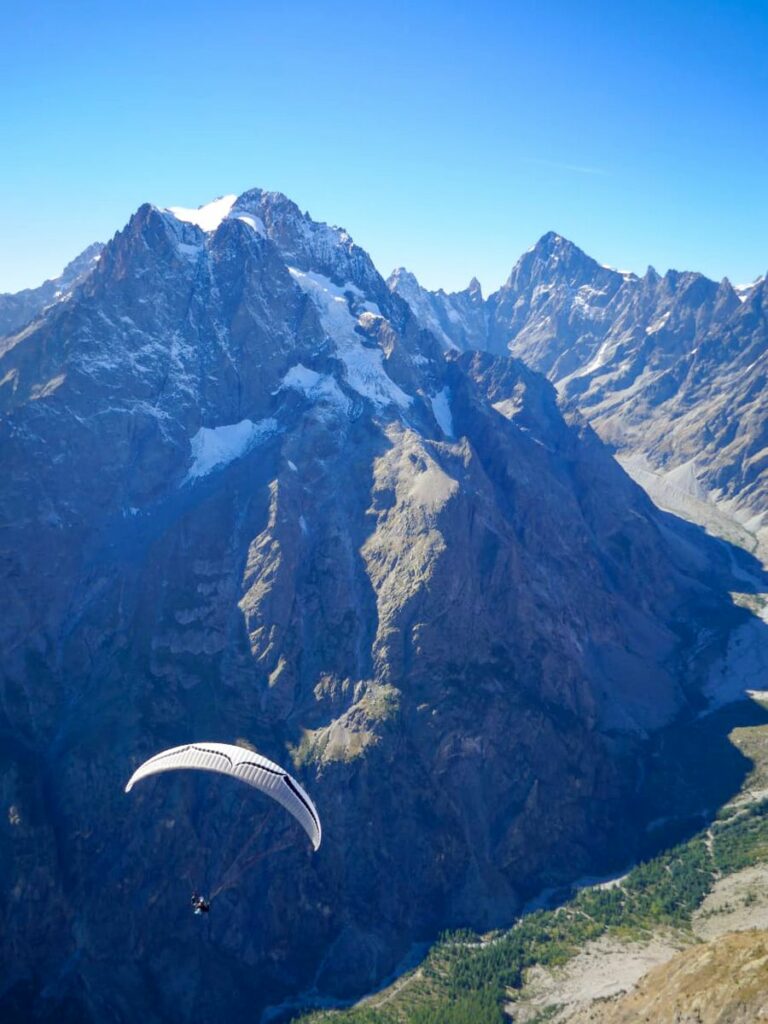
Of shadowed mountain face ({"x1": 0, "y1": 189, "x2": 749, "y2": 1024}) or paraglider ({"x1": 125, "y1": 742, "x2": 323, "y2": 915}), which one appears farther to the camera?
shadowed mountain face ({"x1": 0, "y1": 189, "x2": 749, "y2": 1024})

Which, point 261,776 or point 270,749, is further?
point 270,749

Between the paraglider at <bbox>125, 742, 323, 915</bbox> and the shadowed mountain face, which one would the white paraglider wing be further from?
the shadowed mountain face

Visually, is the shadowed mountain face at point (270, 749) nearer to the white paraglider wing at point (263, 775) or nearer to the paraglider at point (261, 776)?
the paraglider at point (261, 776)

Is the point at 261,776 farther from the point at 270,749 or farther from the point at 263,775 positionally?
the point at 270,749

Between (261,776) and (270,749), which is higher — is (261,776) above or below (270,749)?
below

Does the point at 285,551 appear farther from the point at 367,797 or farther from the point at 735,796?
the point at 735,796

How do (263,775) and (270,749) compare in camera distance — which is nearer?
(263,775)

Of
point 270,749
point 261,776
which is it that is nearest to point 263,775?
point 261,776

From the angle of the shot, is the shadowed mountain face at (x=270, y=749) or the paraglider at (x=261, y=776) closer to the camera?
the paraglider at (x=261, y=776)

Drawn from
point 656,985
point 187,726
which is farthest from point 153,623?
point 656,985

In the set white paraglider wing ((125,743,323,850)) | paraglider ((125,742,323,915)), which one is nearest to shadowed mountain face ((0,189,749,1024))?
paraglider ((125,742,323,915))

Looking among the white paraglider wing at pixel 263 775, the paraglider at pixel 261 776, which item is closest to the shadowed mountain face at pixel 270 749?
the paraglider at pixel 261 776

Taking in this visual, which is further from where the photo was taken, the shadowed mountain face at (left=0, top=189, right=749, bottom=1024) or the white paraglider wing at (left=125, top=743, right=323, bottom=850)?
the shadowed mountain face at (left=0, top=189, right=749, bottom=1024)
